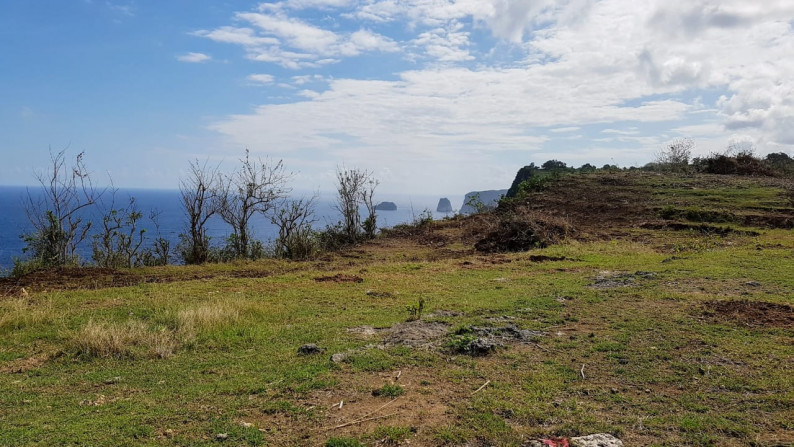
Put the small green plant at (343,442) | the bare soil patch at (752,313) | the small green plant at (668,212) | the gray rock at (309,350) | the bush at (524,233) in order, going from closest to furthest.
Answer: the small green plant at (343,442), the gray rock at (309,350), the bare soil patch at (752,313), the bush at (524,233), the small green plant at (668,212)

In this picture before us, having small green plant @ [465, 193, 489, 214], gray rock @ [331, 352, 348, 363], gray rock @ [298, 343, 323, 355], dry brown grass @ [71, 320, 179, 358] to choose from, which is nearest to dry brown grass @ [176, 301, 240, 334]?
dry brown grass @ [71, 320, 179, 358]

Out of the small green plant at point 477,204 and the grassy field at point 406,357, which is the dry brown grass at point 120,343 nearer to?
the grassy field at point 406,357

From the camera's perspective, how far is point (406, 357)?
7.02 m

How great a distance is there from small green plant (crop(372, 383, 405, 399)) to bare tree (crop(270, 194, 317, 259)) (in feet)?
48.0

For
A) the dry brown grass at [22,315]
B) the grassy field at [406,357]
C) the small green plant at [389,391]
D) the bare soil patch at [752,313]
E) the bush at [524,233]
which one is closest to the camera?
the grassy field at [406,357]

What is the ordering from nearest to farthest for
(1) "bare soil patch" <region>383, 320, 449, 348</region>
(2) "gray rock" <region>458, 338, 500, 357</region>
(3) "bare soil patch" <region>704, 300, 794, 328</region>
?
(2) "gray rock" <region>458, 338, 500, 357</region>
(1) "bare soil patch" <region>383, 320, 449, 348</region>
(3) "bare soil patch" <region>704, 300, 794, 328</region>

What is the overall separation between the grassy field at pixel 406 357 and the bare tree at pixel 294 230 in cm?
598

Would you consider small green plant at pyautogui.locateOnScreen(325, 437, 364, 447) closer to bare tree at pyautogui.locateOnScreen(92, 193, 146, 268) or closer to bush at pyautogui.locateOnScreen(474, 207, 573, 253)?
bare tree at pyautogui.locateOnScreen(92, 193, 146, 268)

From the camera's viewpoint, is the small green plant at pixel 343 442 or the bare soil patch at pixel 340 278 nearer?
the small green plant at pixel 343 442

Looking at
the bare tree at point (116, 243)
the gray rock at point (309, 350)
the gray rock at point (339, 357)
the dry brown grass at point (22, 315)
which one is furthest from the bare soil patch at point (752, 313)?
the bare tree at point (116, 243)

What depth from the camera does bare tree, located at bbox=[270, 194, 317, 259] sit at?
805 inches

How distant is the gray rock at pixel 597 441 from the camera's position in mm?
4477

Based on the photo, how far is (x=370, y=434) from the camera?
4.82 meters

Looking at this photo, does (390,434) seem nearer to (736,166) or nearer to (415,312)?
(415,312)
